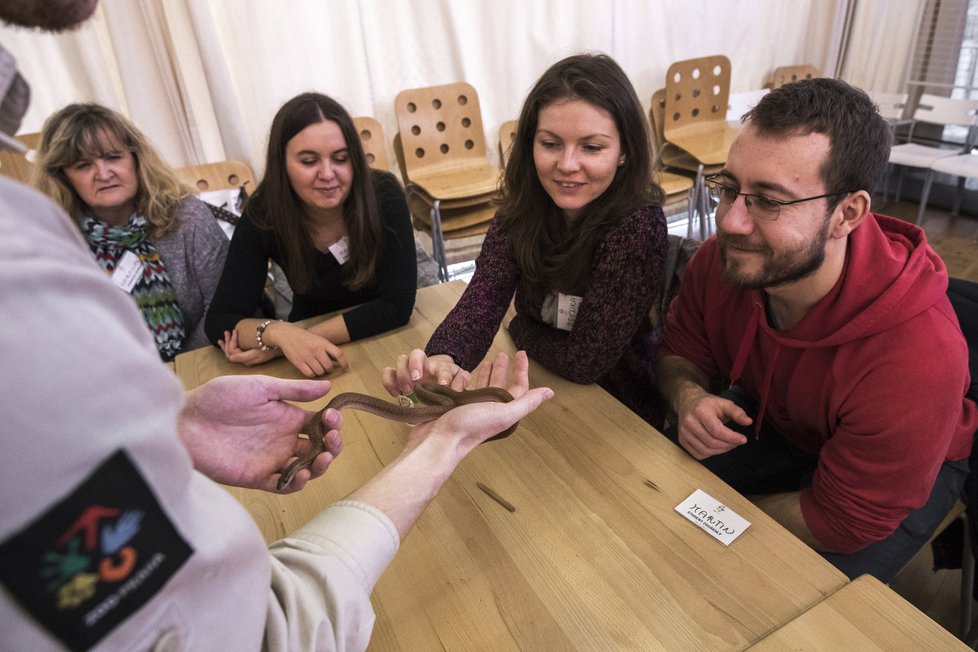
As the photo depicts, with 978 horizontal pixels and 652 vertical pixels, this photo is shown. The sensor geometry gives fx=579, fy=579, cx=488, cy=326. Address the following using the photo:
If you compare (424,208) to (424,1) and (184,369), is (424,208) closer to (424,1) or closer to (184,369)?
(424,1)

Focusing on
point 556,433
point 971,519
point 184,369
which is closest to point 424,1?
point 184,369

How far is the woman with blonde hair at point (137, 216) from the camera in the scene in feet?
7.01

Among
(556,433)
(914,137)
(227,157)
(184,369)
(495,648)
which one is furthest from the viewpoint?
(914,137)

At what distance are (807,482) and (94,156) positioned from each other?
2572 millimetres

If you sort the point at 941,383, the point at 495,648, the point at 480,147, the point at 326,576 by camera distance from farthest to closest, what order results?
the point at 480,147 → the point at 941,383 → the point at 495,648 → the point at 326,576

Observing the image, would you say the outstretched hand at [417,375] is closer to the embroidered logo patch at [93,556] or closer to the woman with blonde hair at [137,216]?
the embroidered logo patch at [93,556]

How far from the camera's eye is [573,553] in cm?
96

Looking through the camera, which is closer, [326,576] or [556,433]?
[326,576]

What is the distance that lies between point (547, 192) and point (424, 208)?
7.10 ft

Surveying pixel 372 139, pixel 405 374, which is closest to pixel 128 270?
pixel 405 374

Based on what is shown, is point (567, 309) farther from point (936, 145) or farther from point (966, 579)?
point (936, 145)

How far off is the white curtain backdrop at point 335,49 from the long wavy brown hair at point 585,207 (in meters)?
2.45

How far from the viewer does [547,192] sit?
65.4 inches

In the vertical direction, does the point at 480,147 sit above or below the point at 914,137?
above
